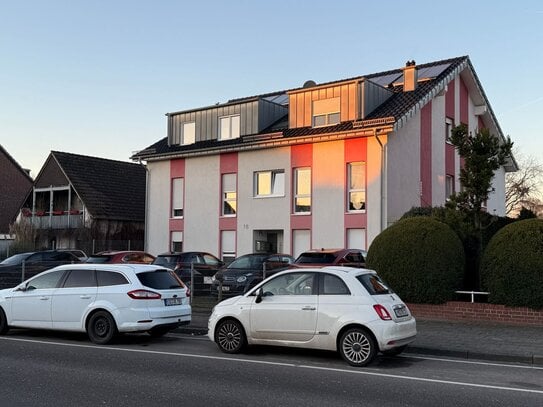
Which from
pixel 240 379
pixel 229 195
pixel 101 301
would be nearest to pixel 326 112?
pixel 229 195

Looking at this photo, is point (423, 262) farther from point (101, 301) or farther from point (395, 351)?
point (101, 301)

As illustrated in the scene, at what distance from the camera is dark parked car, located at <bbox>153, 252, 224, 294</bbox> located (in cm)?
1889

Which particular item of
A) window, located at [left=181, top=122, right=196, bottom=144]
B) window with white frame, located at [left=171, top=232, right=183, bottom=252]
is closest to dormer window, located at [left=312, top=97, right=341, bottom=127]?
window, located at [left=181, top=122, right=196, bottom=144]

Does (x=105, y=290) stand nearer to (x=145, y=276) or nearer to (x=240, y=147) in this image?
(x=145, y=276)

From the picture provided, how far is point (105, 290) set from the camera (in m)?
12.0

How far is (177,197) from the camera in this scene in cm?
3070

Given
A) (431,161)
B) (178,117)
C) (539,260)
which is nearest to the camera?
(539,260)

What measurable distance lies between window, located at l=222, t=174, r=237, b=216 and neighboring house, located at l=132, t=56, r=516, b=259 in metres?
0.05

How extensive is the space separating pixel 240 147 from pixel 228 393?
67.9 ft

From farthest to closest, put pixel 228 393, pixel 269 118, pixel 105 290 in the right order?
pixel 269 118 < pixel 105 290 < pixel 228 393

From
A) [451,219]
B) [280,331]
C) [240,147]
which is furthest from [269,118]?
[280,331]

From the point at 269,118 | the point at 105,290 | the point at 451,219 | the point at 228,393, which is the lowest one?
the point at 228,393

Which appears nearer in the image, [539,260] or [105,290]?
[105,290]

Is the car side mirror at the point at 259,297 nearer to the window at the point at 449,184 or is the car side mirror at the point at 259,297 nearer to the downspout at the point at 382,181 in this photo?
the downspout at the point at 382,181
